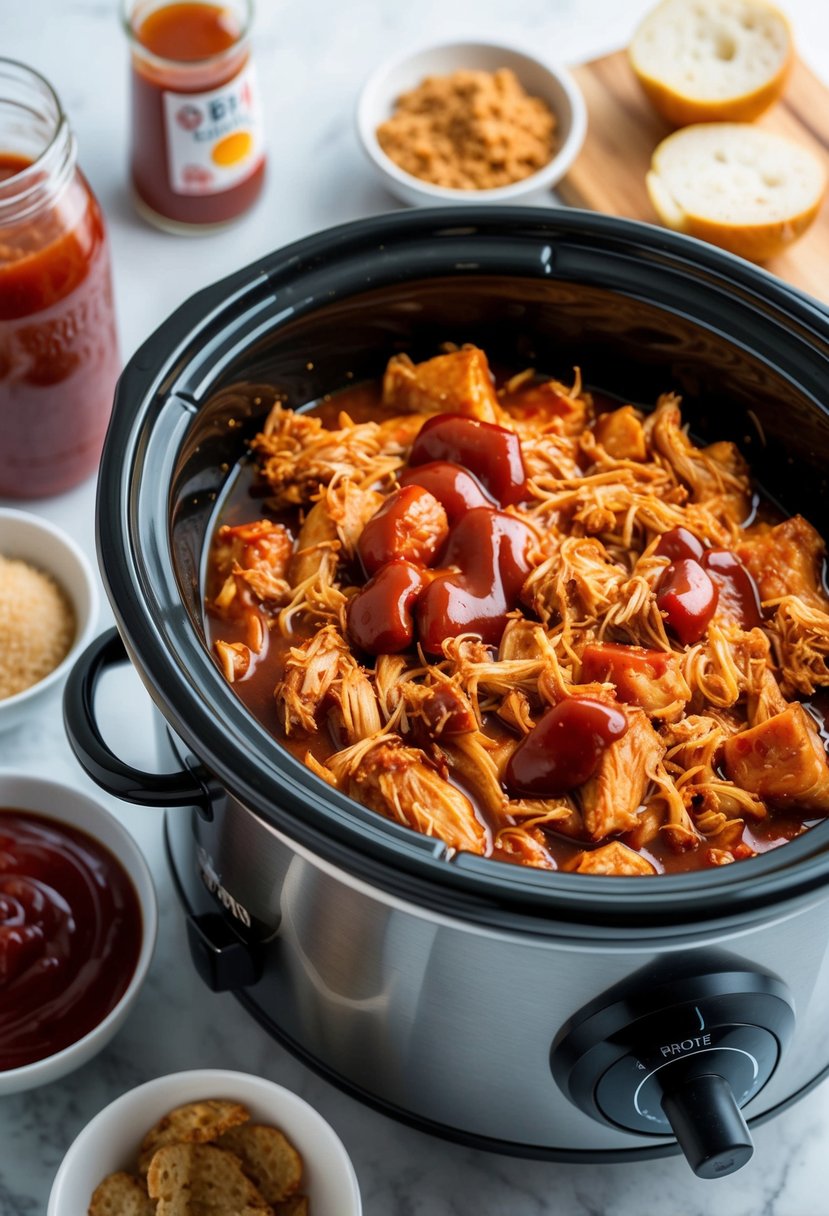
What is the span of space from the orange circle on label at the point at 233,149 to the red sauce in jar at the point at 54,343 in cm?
49

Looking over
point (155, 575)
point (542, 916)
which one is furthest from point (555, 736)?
point (155, 575)

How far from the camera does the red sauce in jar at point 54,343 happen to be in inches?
104

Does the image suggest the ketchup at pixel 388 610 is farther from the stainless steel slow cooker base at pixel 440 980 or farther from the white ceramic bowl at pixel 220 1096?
the white ceramic bowl at pixel 220 1096

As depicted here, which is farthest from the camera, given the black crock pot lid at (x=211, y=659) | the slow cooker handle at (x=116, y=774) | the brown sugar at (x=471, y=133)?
the brown sugar at (x=471, y=133)

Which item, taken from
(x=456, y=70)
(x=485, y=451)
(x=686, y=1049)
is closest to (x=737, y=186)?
(x=456, y=70)

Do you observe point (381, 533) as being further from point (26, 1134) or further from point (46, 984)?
point (26, 1134)

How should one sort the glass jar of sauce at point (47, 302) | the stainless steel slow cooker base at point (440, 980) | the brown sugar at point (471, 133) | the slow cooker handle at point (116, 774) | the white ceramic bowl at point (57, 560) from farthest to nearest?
the brown sugar at point (471, 133) < the white ceramic bowl at point (57, 560) < the glass jar of sauce at point (47, 302) < the slow cooker handle at point (116, 774) < the stainless steel slow cooker base at point (440, 980)

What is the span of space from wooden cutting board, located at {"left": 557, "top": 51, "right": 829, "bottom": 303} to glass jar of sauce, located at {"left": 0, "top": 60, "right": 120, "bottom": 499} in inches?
49.4

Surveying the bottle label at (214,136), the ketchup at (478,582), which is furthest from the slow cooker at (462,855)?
the bottle label at (214,136)

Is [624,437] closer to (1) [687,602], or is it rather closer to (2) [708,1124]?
(1) [687,602]

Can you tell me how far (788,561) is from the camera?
7.65 ft

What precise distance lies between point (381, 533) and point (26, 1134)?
3.68ft

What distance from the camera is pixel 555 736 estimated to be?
195 cm

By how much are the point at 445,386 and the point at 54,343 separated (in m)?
0.81
